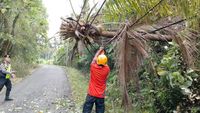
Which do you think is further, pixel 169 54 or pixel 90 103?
pixel 90 103

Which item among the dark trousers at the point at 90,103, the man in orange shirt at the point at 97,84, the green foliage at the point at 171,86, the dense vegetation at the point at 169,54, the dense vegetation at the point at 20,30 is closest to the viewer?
the dense vegetation at the point at 169,54

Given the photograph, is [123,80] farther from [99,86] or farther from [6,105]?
[6,105]

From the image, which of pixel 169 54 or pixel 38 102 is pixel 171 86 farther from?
pixel 38 102

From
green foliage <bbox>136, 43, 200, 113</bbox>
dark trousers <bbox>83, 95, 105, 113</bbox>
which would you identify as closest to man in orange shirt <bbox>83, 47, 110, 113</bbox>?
dark trousers <bbox>83, 95, 105, 113</bbox>

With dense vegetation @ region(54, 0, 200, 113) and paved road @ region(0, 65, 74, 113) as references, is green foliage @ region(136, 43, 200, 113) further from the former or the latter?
paved road @ region(0, 65, 74, 113)

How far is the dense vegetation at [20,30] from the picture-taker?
958 inches

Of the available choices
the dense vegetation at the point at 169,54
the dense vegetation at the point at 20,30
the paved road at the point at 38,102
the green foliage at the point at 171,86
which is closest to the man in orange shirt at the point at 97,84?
the green foliage at the point at 171,86

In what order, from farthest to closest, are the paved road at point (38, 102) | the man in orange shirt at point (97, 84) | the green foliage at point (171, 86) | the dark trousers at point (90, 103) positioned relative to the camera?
the paved road at point (38, 102) < the dark trousers at point (90, 103) < the man in orange shirt at point (97, 84) < the green foliage at point (171, 86)

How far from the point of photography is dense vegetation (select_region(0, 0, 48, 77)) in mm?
24325

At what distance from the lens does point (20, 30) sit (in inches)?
1107

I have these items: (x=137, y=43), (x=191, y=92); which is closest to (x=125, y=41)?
(x=137, y=43)

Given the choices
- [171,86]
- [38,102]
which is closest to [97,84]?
[171,86]

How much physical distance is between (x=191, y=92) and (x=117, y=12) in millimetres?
4107

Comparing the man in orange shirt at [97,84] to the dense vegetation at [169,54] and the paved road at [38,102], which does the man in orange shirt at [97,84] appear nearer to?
the dense vegetation at [169,54]
